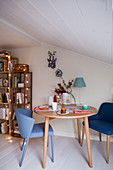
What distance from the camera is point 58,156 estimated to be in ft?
7.89

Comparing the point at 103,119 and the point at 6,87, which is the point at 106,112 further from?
the point at 6,87

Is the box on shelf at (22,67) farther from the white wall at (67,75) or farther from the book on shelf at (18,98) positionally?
→ the book on shelf at (18,98)

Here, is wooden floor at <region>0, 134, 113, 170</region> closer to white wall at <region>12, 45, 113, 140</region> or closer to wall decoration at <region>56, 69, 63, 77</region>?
white wall at <region>12, 45, 113, 140</region>

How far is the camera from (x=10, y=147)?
276cm

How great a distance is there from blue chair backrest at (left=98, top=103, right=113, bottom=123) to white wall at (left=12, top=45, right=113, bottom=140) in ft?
0.94

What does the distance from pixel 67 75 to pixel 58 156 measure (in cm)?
179

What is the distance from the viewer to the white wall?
122 inches

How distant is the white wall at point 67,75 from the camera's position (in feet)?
10.2

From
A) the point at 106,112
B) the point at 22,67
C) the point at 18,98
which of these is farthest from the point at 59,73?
the point at 106,112

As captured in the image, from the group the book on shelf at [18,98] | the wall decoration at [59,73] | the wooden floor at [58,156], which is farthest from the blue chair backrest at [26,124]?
the wall decoration at [59,73]

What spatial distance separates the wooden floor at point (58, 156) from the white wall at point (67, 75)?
1.92 ft

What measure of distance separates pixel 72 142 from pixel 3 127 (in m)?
1.79

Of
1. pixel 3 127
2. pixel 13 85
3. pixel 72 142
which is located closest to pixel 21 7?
pixel 13 85

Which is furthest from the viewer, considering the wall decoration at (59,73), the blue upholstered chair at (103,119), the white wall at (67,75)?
the wall decoration at (59,73)
